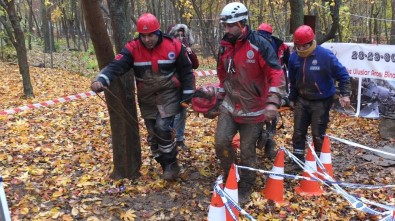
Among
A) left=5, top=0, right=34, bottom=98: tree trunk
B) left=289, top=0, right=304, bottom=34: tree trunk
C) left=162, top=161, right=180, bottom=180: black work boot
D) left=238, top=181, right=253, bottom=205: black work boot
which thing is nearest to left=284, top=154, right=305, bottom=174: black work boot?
left=238, top=181, right=253, bottom=205: black work boot

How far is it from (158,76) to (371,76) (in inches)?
252

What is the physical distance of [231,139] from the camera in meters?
4.84

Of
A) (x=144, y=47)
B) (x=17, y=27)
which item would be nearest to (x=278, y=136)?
(x=144, y=47)

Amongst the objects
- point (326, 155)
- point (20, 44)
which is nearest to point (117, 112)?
point (326, 155)

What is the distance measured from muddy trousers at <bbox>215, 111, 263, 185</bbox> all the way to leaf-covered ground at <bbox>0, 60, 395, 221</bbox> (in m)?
0.49

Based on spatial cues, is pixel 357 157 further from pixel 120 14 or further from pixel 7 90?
pixel 7 90

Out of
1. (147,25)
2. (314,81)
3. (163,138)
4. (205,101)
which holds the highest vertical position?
(147,25)

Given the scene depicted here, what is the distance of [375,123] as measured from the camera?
30.6 feet

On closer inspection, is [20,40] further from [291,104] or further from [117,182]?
[291,104]

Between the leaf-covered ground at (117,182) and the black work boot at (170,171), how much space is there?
12cm

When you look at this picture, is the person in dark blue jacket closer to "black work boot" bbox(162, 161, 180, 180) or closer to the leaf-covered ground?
the leaf-covered ground

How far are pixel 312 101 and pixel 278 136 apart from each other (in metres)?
2.40

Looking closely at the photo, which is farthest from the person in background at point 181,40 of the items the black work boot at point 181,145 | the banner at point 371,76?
the banner at point 371,76

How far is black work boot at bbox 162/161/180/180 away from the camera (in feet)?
17.2
